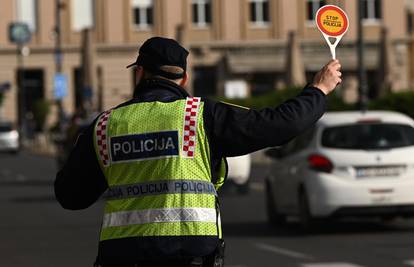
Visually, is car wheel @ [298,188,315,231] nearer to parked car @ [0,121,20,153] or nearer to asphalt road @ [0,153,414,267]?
asphalt road @ [0,153,414,267]

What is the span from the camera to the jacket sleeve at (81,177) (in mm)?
6445

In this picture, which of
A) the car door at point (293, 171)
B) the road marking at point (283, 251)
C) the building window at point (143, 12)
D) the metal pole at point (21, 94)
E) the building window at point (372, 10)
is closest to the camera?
the road marking at point (283, 251)

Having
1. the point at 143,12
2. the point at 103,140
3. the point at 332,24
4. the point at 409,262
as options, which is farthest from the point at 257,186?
the point at 143,12

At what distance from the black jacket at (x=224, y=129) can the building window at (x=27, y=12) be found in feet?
253

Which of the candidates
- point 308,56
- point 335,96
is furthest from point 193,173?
point 308,56

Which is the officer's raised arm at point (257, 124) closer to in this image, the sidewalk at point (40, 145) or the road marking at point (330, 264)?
the road marking at point (330, 264)

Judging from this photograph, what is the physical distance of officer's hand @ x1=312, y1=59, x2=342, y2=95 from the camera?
637 centimetres

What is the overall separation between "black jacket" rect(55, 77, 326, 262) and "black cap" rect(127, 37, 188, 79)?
1.8 inches

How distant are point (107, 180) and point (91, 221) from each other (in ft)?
54.3

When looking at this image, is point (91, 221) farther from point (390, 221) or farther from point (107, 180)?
point (107, 180)

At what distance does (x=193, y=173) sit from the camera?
20.4 feet

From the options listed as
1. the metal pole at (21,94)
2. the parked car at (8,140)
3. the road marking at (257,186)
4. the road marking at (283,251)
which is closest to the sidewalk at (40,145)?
the metal pole at (21,94)

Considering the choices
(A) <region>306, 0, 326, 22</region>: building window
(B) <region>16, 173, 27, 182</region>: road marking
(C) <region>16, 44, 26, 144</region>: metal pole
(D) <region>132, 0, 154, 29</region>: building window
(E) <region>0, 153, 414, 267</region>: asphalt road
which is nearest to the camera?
(E) <region>0, 153, 414, 267</region>: asphalt road

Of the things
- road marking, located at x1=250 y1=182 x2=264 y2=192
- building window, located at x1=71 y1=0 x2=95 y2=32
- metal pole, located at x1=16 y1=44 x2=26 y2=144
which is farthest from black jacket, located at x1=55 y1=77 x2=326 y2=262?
building window, located at x1=71 y1=0 x2=95 y2=32
